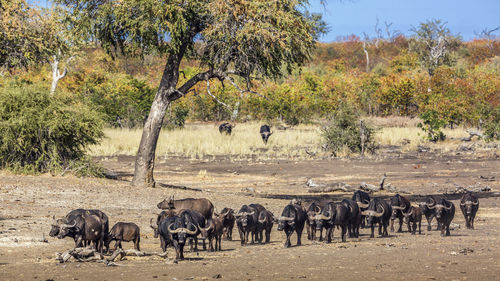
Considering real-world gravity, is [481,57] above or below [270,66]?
above

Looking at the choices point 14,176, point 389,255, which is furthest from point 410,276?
point 14,176

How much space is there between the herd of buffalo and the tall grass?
2097 cm

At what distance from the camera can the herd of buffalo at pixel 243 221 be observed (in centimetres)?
1058

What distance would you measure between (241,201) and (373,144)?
59.5ft

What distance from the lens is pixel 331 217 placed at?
1245 cm

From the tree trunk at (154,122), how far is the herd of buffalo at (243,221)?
22.3 feet

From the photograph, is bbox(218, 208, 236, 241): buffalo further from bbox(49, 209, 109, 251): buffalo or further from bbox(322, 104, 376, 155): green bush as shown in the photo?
bbox(322, 104, 376, 155): green bush

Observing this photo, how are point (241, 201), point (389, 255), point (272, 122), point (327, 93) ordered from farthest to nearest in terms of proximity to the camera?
1. point (327, 93)
2. point (272, 122)
3. point (241, 201)
4. point (389, 255)

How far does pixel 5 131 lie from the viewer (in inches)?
826

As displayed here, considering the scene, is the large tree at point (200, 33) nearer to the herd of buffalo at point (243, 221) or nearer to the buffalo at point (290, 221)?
the herd of buffalo at point (243, 221)

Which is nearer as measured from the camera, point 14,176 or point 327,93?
point 14,176

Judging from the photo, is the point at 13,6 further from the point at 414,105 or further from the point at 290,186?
the point at 414,105

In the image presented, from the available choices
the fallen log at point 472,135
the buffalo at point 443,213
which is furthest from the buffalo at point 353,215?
the fallen log at point 472,135

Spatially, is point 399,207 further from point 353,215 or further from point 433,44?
point 433,44
